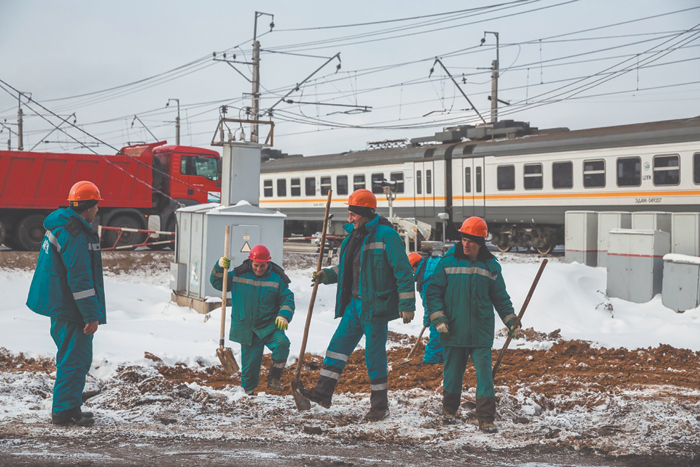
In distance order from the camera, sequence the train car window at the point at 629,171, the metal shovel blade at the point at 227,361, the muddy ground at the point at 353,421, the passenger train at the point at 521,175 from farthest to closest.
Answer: the train car window at the point at 629,171 → the passenger train at the point at 521,175 → the metal shovel blade at the point at 227,361 → the muddy ground at the point at 353,421

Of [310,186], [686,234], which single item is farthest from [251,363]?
[310,186]

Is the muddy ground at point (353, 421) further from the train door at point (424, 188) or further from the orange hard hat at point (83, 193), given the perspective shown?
the train door at point (424, 188)

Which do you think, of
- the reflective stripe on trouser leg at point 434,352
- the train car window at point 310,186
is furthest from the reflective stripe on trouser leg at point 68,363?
the train car window at point 310,186

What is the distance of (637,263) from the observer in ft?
42.5

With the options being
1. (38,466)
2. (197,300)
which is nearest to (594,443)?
(38,466)

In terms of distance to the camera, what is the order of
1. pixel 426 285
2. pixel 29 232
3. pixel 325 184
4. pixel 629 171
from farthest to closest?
pixel 325 184
pixel 29 232
pixel 629 171
pixel 426 285

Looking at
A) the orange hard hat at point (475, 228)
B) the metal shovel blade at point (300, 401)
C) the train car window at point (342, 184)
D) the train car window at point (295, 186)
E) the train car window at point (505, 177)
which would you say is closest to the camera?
the orange hard hat at point (475, 228)

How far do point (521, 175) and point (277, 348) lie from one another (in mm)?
14329

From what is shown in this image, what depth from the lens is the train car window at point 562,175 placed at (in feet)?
61.4

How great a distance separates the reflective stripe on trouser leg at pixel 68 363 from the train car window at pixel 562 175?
15.4 meters

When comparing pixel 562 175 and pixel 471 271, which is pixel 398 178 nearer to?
pixel 562 175

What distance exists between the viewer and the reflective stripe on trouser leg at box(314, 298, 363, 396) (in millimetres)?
5992

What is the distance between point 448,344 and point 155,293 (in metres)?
8.75

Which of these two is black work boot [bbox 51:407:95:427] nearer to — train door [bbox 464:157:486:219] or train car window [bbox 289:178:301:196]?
train door [bbox 464:157:486:219]
